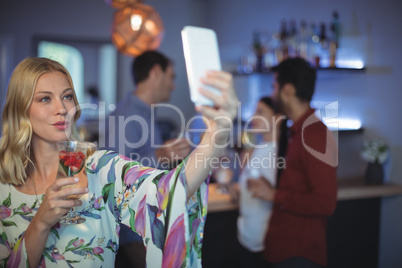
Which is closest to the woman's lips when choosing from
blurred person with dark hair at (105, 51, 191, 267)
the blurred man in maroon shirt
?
blurred person with dark hair at (105, 51, 191, 267)

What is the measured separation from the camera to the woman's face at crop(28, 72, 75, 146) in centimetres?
135

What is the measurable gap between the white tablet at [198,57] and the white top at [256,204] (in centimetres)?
141

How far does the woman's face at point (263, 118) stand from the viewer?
2.55 m

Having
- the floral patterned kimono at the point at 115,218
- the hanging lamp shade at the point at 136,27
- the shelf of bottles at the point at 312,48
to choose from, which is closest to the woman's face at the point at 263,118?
the shelf of bottles at the point at 312,48

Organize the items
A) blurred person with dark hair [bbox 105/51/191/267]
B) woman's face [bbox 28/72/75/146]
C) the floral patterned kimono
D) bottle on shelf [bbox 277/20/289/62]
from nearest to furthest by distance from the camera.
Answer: the floral patterned kimono, woman's face [bbox 28/72/75/146], blurred person with dark hair [bbox 105/51/191/267], bottle on shelf [bbox 277/20/289/62]

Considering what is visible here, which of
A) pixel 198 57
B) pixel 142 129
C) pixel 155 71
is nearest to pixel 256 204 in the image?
pixel 142 129

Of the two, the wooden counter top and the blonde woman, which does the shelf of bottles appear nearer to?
the wooden counter top

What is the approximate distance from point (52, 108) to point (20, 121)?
0.14m

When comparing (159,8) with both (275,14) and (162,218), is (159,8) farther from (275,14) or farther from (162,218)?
(162,218)

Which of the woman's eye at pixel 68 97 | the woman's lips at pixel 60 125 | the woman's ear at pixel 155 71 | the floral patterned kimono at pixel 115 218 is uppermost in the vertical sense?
the woman's ear at pixel 155 71

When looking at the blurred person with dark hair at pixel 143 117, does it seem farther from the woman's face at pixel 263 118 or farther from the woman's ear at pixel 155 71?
the woman's face at pixel 263 118

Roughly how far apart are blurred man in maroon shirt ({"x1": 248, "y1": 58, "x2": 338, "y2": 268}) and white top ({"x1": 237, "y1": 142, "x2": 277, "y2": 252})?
0.13 metres

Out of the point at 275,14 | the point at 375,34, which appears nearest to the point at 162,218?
the point at 375,34

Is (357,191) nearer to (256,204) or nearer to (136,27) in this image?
(256,204)
